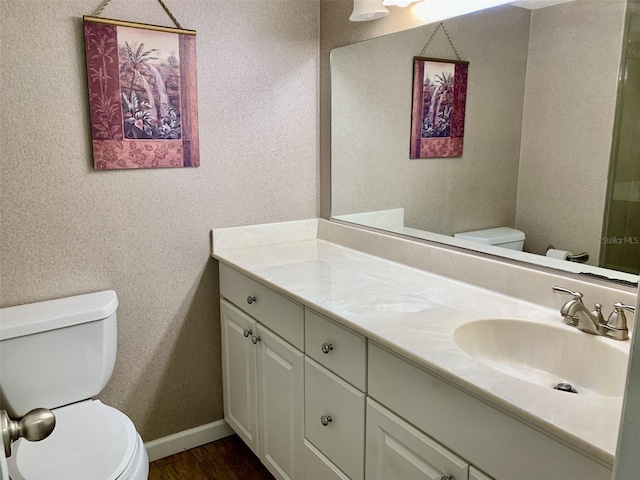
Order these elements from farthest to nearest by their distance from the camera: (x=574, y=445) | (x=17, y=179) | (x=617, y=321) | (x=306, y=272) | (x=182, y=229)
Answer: (x=182, y=229) < (x=306, y=272) < (x=17, y=179) < (x=617, y=321) < (x=574, y=445)

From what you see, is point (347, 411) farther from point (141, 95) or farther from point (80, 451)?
point (141, 95)

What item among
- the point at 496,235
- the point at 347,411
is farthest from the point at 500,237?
the point at 347,411

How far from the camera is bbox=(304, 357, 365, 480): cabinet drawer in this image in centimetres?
144

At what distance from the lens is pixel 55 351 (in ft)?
5.76

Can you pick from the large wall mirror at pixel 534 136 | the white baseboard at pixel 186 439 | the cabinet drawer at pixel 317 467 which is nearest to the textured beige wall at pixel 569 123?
the large wall mirror at pixel 534 136

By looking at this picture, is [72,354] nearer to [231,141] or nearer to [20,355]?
[20,355]

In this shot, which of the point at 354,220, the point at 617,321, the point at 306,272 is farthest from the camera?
the point at 354,220

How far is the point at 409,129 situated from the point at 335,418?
114cm

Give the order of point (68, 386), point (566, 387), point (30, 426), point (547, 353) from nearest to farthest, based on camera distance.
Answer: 1. point (30, 426)
2. point (566, 387)
3. point (547, 353)
4. point (68, 386)

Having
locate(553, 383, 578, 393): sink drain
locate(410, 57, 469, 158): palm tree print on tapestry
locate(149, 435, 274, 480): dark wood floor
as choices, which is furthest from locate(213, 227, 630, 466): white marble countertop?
locate(149, 435, 274, 480): dark wood floor

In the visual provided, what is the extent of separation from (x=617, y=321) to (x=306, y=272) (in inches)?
40.5

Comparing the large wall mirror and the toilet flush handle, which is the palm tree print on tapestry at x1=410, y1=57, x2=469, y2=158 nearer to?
the large wall mirror

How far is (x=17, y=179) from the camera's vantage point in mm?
1810

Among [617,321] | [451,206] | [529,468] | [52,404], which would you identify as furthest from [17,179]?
[617,321]
